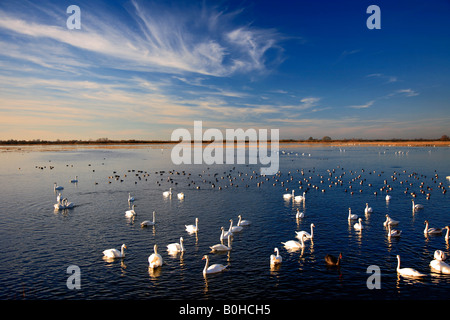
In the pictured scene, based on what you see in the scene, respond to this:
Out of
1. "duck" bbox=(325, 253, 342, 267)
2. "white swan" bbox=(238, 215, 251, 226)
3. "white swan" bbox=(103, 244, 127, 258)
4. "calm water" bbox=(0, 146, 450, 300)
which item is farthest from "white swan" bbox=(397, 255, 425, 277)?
"white swan" bbox=(103, 244, 127, 258)

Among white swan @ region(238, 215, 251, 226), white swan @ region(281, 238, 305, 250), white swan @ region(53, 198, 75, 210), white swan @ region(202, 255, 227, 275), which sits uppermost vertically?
white swan @ region(53, 198, 75, 210)

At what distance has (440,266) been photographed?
16562 millimetres

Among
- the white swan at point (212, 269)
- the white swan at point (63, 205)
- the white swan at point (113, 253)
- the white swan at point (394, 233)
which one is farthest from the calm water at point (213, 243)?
the white swan at point (63, 205)

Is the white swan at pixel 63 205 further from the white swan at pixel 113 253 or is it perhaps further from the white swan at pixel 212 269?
the white swan at pixel 212 269

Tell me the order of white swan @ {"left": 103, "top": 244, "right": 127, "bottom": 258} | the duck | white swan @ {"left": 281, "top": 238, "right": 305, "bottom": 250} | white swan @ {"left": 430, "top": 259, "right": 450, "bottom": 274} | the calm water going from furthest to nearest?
white swan @ {"left": 281, "top": 238, "right": 305, "bottom": 250} → white swan @ {"left": 103, "top": 244, "right": 127, "bottom": 258} → the duck → white swan @ {"left": 430, "top": 259, "right": 450, "bottom": 274} → the calm water

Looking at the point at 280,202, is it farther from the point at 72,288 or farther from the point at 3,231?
the point at 3,231

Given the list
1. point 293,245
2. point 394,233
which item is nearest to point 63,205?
point 293,245

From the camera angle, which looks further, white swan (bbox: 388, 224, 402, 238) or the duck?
white swan (bbox: 388, 224, 402, 238)

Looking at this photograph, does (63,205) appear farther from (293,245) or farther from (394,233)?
(394,233)

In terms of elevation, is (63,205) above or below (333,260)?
above

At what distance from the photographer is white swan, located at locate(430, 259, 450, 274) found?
16359 mm

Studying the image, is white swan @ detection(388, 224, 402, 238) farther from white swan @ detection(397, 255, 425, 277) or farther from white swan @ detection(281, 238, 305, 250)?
white swan @ detection(281, 238, 305, 250)
